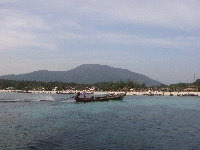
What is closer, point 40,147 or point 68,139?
point 40,147

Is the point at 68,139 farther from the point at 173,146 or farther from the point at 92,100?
the point at 92,100

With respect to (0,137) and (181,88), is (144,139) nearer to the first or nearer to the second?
(0,137)

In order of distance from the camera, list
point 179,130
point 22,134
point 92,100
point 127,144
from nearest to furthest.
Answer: point 127,144 → point 22,134 → point 179,130 → point 92,100

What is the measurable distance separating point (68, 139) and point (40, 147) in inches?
131

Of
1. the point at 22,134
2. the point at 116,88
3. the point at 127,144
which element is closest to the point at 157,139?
the point at 127,144

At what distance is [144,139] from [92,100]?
184ft

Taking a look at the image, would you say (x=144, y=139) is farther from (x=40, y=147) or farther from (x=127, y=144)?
(x=40, y=147)

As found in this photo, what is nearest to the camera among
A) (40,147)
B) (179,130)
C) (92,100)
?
(40,147)

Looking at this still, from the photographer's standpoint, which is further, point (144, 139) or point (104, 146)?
point (144, 139)

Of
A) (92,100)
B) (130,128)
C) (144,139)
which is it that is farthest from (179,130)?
(92,100)

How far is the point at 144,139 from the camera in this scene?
23.5 meters

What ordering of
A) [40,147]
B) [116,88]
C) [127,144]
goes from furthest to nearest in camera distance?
[116,88] → [127,144] → [40,147]

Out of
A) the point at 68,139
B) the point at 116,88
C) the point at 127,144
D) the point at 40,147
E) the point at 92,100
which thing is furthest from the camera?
the point at 116,88

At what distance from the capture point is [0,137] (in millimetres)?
23531
